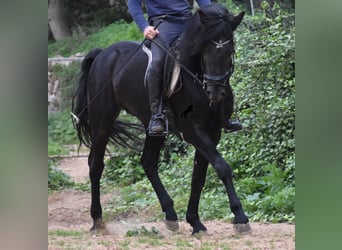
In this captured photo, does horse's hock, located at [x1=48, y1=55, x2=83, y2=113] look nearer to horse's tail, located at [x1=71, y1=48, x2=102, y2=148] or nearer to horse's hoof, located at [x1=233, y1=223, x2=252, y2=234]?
horse's tail, located at [x1=71, y1=48, x2=102, y2=148]

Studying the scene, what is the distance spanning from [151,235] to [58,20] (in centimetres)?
589

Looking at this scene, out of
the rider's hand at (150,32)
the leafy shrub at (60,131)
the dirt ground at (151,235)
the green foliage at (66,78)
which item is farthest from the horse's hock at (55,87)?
the rider's hand at (150,32)

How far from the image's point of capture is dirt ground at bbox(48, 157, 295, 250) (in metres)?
4.93

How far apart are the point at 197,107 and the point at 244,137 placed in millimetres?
1739

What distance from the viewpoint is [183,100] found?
5.26 meters

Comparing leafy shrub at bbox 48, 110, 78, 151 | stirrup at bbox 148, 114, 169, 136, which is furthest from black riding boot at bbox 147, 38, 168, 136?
leafy shrub at bbox 48, 110, 78, 151

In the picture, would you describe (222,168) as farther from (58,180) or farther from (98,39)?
(98,39)

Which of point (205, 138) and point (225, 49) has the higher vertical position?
point (225, 49)

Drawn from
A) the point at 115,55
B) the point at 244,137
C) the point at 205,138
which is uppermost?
the point at 115,55

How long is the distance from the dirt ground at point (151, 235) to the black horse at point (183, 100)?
131mm
